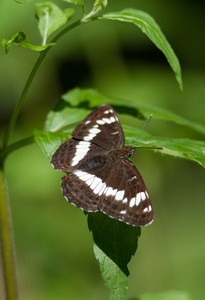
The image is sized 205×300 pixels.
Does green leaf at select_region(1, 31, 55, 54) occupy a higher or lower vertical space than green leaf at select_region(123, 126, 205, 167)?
higher

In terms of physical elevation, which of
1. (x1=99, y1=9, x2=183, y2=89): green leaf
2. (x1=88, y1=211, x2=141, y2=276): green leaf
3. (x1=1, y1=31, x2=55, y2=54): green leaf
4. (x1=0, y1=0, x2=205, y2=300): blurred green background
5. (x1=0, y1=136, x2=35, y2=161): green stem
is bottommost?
(x1=0, y1=0, x2=205, y2=300): blurred green background

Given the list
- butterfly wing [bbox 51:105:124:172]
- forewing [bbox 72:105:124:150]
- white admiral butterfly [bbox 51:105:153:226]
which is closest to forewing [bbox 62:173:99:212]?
Result: white admiral butterfly [bbox 51:105:153:226]

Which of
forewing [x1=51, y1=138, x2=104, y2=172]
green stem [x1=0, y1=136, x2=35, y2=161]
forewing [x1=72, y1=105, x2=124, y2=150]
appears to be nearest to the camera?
forewing [x1=51, y1=138, x2=104, y2=172]

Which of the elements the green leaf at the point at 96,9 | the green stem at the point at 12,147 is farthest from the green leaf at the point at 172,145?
the green leaf at the point at 96,9

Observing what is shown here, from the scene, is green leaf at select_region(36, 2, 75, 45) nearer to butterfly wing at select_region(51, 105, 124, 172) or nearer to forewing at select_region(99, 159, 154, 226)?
butterfly wing at select_region(51, 105, 124, 172)

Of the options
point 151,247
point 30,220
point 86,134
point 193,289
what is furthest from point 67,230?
point 86,134

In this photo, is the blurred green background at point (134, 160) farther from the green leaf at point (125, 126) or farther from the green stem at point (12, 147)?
the green stem at point (12, 147)
